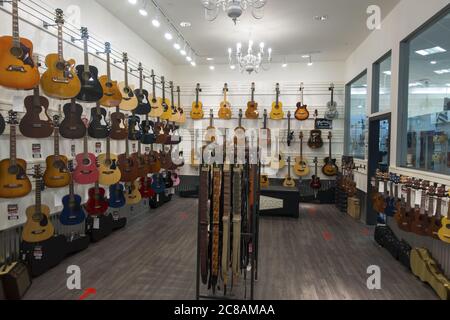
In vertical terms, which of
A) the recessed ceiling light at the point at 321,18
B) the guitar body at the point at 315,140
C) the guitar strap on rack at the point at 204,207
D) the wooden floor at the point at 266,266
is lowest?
the wooden floor at the point at 266,266

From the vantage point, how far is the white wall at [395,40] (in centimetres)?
334

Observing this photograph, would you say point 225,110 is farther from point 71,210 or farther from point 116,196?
point 71,210

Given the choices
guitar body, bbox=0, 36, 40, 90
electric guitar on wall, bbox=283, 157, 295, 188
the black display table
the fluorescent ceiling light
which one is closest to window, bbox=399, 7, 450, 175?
the fluorescent ceiling light

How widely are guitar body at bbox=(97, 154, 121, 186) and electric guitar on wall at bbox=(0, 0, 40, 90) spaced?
1479 millimetres

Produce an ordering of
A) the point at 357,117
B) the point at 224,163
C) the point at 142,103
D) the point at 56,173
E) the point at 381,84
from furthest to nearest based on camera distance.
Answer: the point at 357,117 < the point at 381,84 < the point at 142,103 < the point at 56,173 < the point at 224,163

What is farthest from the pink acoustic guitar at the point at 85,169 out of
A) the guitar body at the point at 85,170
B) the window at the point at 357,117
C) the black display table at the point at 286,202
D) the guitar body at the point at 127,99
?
the window at the point at 357,117

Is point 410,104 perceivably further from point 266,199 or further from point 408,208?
point 266,199

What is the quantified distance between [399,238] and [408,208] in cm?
91

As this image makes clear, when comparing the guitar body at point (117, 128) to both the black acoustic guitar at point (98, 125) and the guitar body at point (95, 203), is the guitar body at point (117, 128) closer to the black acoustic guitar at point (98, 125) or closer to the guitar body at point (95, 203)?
the black acoustic guitar at point (98, 125)

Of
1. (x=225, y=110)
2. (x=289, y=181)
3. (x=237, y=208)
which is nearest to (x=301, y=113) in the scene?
(x=289, y=181)

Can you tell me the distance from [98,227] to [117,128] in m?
1.31

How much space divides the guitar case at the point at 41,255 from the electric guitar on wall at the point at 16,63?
153 centimetres

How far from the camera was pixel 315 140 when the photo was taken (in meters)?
6.91
